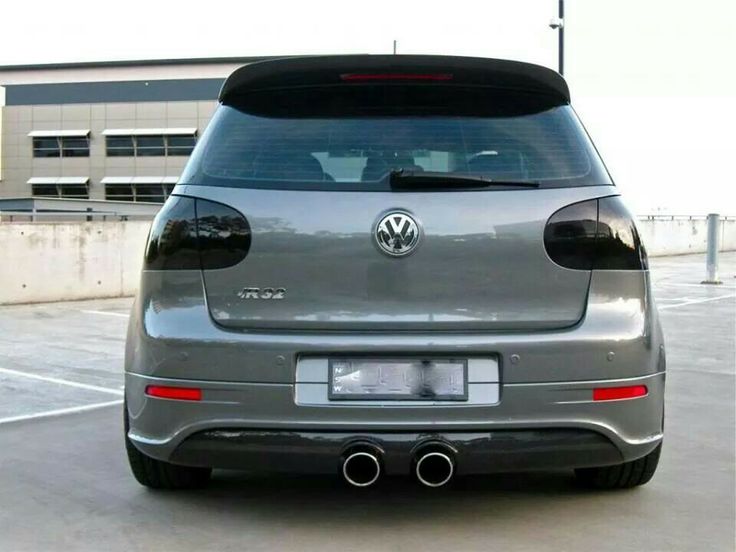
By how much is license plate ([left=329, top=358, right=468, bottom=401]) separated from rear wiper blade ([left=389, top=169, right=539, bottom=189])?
603 mm

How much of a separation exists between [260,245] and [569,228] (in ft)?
3.50

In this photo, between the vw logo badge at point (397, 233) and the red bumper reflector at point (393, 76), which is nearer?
the vw logo badge at point (397, 233)

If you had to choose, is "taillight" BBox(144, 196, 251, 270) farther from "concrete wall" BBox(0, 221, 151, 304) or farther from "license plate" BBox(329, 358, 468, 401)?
"concrete wall" BBox(0, 221, 151, 304)

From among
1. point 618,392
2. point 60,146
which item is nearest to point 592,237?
point 618,392

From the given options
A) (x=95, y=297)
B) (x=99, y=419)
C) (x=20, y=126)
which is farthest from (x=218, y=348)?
(x=20, y=126)

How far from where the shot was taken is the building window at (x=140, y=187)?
237 ft

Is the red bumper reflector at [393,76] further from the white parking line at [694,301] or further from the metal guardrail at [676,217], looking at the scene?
the metal guardrail at [676,217]

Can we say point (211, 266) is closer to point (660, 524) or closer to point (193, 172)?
point (193, 172)

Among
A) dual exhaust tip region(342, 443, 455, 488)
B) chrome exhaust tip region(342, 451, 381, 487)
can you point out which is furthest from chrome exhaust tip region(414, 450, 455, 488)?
chrome exhaust tip region(342, 451, 381, 487)

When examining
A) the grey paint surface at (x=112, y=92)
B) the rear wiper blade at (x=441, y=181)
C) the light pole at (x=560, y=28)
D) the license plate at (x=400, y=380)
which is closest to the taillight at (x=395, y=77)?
the rear wiper blade at (x=441, y=181)

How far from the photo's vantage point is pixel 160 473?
3.97 metres

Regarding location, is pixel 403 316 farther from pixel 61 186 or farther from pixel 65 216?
pixel 61 186

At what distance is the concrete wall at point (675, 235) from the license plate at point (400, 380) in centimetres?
2640

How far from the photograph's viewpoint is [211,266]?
3.31m
